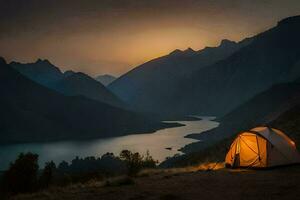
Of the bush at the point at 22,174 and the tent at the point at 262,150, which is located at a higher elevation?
the bush at the point at 22,174

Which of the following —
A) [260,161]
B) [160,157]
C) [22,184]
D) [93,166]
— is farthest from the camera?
[160,157]

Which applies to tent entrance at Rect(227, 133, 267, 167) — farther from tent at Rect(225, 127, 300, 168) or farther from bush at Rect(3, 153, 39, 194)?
bush at Rect(3, 153, 39, 194)

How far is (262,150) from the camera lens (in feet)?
89.4

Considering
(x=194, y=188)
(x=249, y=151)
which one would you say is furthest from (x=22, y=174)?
(x=194, y=188)

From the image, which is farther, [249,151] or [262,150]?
[249,151]

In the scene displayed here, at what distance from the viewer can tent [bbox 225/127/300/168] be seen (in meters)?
26.9

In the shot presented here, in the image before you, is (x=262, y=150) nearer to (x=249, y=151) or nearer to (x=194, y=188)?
(x=249, y=151)

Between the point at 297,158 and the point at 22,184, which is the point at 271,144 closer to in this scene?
the point at 297,158

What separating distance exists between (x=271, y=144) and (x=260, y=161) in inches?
53.0

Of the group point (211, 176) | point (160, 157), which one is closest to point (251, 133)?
point (211, 176)

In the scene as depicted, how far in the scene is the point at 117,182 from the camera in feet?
74.0

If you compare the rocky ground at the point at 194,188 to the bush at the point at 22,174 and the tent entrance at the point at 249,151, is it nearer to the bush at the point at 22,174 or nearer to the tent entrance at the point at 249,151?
the tent entrance at the point at 249,151

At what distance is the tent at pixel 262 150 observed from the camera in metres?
26.9

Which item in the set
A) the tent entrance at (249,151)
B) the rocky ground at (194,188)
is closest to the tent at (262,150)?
the tent entrance at (249,151)
